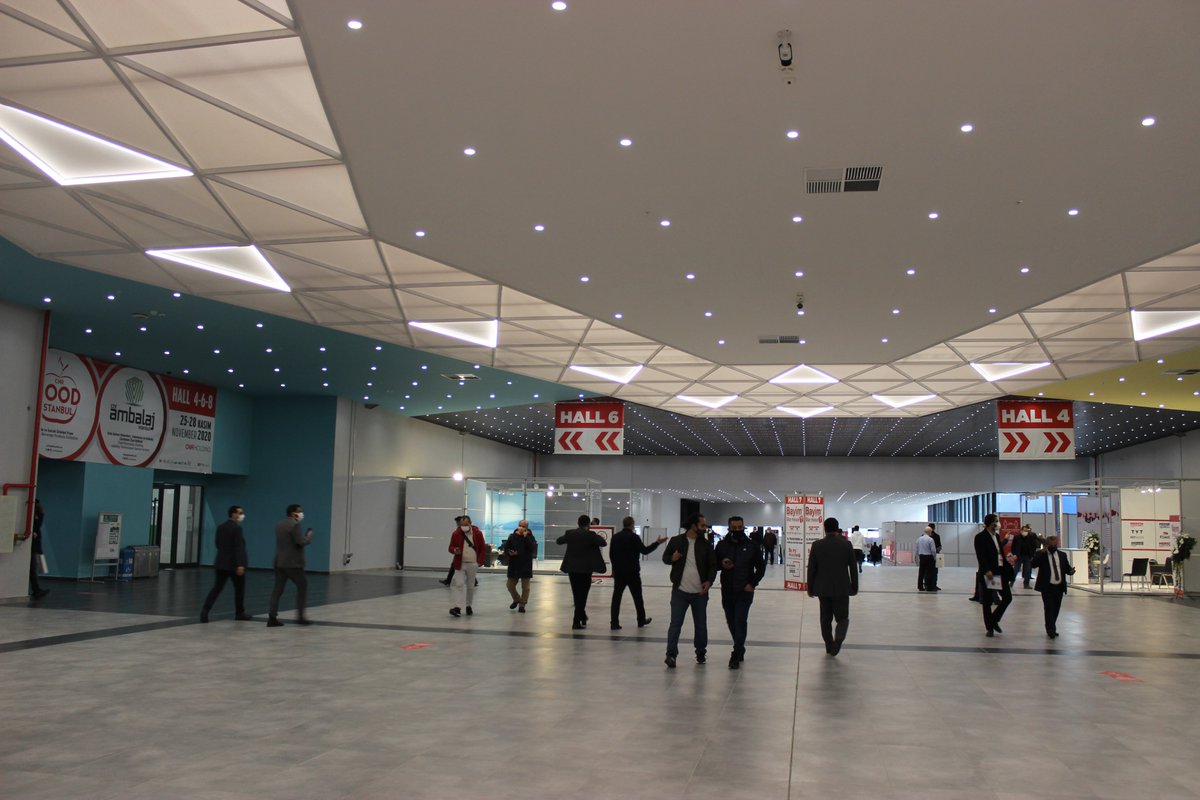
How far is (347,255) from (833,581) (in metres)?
8.95

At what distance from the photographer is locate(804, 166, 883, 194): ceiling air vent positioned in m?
10.5

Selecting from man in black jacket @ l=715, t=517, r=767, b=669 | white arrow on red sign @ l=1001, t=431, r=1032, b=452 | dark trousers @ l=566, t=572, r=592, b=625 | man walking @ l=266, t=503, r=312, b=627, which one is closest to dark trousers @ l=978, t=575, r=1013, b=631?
man in black jacket @ l=715, t=517, r=767, b=669

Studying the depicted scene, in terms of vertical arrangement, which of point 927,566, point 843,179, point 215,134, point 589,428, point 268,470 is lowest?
point 927,566

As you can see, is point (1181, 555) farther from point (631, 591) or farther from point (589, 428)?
point (631, 591)

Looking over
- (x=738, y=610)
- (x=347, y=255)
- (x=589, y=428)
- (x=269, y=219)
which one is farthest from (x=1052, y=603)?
(x=589, y=428)

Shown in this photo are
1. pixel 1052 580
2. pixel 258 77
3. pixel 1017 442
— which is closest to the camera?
pixel 258 77

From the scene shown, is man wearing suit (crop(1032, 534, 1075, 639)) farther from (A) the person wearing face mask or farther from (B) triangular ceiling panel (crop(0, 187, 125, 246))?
(B) triangular ceiling panel (crop(0, 187, 125, 246))

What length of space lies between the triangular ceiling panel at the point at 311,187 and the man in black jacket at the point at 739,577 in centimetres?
649

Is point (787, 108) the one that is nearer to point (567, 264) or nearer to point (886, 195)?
point (886, 195)

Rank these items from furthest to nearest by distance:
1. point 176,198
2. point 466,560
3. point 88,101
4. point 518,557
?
point 518,557, point 466,560, point 176,198, point 88,101

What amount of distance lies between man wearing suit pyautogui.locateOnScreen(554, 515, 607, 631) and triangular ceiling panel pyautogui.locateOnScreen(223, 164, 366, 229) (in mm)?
5691

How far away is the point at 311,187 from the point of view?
11984mm

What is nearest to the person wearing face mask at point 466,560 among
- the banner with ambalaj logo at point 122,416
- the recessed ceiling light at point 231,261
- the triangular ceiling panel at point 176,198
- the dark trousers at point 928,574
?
the recessed ceiling light at point 231,261

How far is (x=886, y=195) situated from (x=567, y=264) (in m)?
5.24
